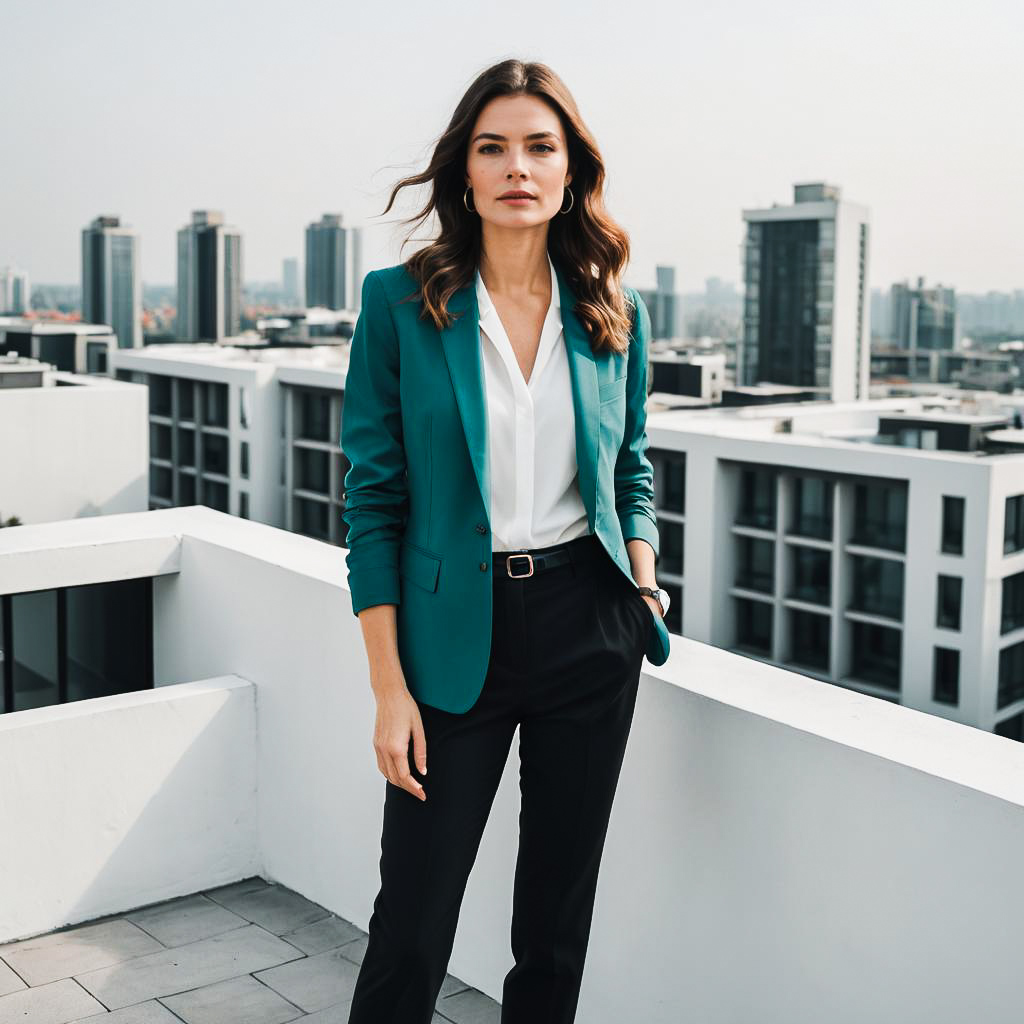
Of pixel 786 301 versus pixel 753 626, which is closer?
pixel 753 626

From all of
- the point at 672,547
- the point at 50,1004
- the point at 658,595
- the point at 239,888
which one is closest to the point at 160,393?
the point at 672,547

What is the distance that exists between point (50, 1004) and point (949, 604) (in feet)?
88.7

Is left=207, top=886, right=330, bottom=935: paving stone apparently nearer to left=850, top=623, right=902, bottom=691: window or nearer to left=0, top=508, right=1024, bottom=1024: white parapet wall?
left=0, top=508, right=1024, bottom=1024: white parapet wall

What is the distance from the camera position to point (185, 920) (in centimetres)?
273

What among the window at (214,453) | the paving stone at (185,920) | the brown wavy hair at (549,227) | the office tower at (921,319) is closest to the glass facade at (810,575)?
the window at (214,453)

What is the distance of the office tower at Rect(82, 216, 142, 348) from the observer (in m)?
61.3

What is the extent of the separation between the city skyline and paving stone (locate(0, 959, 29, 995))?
6228 centimetres

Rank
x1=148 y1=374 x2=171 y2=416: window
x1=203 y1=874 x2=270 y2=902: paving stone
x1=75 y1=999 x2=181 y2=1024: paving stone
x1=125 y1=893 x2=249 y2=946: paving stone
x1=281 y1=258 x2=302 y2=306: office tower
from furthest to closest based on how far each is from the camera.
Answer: x1=281 y1=258 x2=302 y2=306: office tower → x1=148 y1=374 x2=171 y2=416: window → x1=203 y1=874 x2=270 y2=902: paving stone → x1=125 y1=893 x2=249 y2=946: paving stone → x1=75 y1=999 x2=181 y2=1024: paving stone

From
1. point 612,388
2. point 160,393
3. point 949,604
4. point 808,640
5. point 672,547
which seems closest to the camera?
point 612,388

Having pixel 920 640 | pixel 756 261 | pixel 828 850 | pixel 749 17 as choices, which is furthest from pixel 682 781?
pixel 749 17

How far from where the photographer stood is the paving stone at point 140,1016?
228 centimetres

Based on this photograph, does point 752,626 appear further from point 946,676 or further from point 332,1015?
point 332,1015

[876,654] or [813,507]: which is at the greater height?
[813,507]

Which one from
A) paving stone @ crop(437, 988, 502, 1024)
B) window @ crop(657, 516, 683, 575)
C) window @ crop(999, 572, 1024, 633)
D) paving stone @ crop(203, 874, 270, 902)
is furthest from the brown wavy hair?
window @ crop(657, 516, 683, 575)
